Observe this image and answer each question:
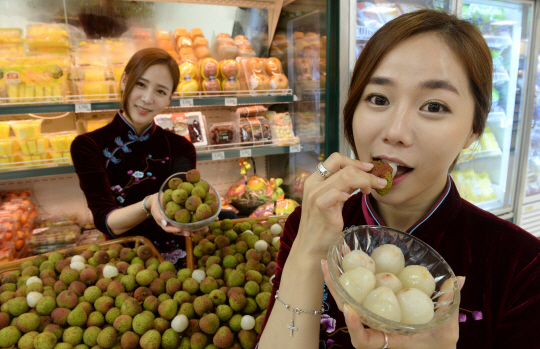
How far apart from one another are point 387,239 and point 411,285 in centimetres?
17

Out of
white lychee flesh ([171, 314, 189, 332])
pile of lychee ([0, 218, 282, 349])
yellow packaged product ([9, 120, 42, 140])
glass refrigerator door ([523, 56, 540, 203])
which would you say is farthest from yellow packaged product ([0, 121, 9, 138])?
glass refrigerator door ([523, 56, 540, 203])

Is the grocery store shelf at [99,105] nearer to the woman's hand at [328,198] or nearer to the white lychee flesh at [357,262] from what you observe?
the woman's hand at [328,198]

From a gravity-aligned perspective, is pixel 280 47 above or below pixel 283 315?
above

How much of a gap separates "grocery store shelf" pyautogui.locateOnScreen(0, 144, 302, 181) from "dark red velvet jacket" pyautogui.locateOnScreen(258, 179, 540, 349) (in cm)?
164

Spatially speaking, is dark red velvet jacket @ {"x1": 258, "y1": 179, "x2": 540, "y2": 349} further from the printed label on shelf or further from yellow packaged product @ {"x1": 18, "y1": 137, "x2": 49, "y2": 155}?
the printed label on shelf

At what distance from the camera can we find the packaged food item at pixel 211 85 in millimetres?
2473

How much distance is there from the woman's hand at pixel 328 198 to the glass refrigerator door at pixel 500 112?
109 inches

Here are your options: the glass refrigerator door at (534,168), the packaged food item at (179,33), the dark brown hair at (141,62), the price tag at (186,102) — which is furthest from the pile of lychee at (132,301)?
the glass refrigerator door at (534,168)

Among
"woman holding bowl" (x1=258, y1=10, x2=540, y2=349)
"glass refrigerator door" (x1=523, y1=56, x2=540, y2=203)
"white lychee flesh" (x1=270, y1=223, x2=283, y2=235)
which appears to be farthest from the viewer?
"glass refrigerator door" (x1=523, y1=56, x2=540, y2=203)

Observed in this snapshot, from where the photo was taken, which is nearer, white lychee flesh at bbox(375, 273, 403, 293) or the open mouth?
white lychee flesh at bbox(375, 273, 403, 293)

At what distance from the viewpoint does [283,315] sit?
2.78 ft

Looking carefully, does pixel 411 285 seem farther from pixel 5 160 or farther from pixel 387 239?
pixel 5 160

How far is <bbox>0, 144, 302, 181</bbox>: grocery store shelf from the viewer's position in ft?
6.77

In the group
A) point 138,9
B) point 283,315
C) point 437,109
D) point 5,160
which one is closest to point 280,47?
point 138,9
